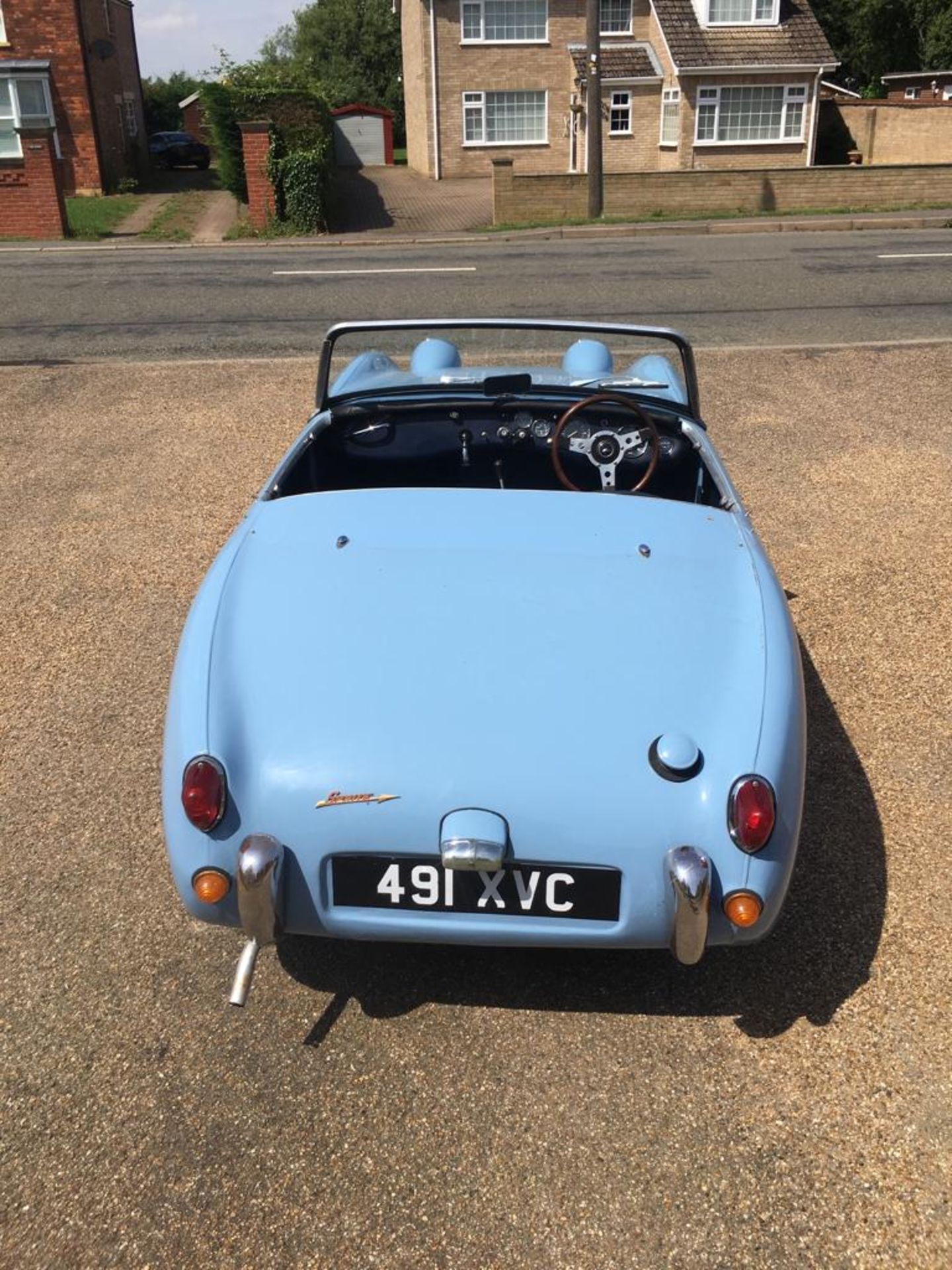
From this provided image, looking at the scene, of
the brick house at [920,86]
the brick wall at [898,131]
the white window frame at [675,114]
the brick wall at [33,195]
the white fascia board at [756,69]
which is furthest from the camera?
the brick house at [920,86]

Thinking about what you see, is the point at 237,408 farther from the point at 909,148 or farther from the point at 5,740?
the point at 909,148

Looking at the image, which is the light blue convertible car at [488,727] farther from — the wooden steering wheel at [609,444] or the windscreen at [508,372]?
the windscreen at [508,372]

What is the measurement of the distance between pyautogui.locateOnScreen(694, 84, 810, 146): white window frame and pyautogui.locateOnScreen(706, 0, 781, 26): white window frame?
5.59 ft

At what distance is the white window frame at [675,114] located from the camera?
3069cm

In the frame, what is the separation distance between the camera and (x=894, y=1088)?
256 cm

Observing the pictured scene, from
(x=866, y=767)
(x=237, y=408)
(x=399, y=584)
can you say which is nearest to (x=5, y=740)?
(x=399, y=584)

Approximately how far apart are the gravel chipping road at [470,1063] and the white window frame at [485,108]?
3194 cm

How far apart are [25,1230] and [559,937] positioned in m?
1.25

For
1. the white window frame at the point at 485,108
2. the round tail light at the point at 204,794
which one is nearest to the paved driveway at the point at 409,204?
the white window frame at the point at 485,108

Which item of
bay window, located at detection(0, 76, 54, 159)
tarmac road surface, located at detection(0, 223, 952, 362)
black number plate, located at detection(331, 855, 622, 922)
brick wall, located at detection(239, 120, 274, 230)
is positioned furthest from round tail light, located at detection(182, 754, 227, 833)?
bay window, located at detection(0, 76, 54, 159)

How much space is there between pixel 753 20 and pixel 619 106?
13.6 feet

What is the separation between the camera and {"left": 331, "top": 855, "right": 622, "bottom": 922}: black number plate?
243 centimetres

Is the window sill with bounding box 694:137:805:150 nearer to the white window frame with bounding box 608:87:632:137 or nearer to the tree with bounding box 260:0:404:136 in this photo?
the white window frame with bounding box 608:87:632:137

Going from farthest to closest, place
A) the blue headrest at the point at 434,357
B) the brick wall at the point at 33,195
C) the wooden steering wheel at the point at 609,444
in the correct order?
the brick wall at the point at 33,195 < the blue headrest at the point at 434,357 < the wooden steering wheel at the point at 609,444
